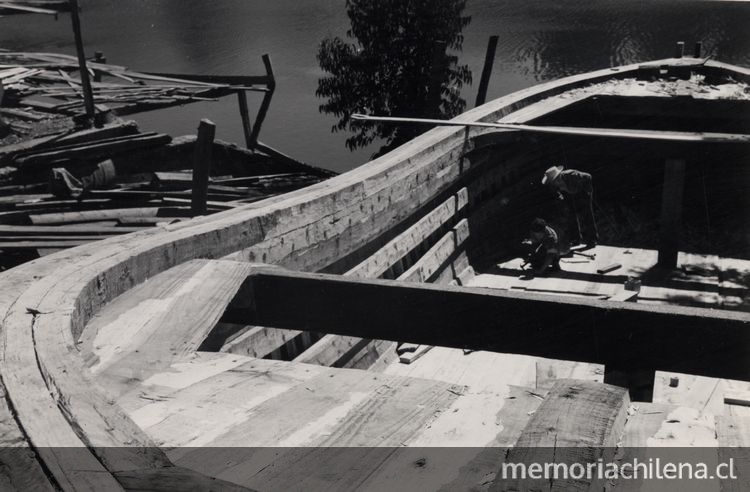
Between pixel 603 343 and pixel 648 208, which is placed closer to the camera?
pixel 603 343

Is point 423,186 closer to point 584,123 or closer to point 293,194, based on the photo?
point 293,194

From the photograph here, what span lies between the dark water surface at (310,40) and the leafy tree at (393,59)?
5196 millimetres

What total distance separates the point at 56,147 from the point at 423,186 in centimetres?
700

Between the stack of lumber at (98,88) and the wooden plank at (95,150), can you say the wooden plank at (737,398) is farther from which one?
the stack of lumber at (98,88)

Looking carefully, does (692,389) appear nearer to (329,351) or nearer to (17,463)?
(329,351)

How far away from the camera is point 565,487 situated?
147 centimetres

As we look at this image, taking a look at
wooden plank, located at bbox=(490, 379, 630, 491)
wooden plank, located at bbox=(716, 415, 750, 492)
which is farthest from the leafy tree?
wooden plank, located at bbox=(490, 379, 630, 491)

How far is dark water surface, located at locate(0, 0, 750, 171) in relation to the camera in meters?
27.9

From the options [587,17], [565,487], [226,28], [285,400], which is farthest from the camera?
[226,28]

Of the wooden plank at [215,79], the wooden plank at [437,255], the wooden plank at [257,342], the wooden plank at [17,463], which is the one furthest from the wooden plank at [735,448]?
the wooden plank at [215,79]

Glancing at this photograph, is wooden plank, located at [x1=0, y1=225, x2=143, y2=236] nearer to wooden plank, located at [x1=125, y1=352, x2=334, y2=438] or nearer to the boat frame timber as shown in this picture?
the boat frame timber

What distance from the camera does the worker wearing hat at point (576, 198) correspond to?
798 cm

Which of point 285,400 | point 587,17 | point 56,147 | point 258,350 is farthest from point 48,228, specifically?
point 587,17

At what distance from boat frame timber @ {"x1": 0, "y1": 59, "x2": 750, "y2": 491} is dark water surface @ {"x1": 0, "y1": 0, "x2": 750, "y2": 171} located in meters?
20.1
